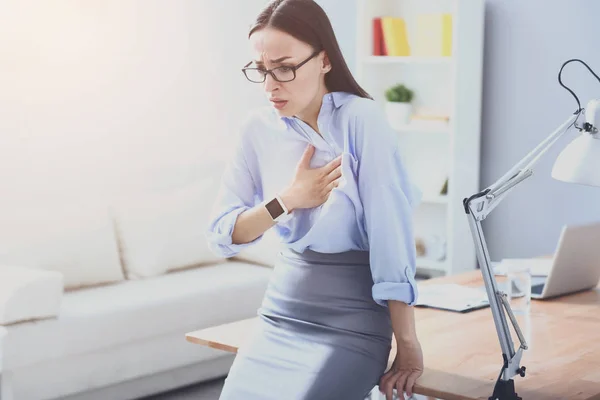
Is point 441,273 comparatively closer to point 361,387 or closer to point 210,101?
point 210,101

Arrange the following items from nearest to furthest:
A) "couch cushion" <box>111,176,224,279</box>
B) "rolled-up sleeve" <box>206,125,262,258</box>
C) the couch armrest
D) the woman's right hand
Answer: the woman's right hand → "rolled-up sleeve" <box>206,125,262,258</box> → the couch armrest → "couch cushion" <box>111,176,224,279</box>

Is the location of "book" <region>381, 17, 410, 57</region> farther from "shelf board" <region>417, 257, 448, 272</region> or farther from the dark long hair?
the dark long hair

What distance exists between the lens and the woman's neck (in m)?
1.97

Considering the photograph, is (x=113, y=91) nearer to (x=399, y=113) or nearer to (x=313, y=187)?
(x=399, y=113)

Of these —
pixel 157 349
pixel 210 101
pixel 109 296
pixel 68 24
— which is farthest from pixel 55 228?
pixel 210 101

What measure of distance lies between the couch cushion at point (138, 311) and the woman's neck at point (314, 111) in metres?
1.70

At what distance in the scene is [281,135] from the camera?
204 cm

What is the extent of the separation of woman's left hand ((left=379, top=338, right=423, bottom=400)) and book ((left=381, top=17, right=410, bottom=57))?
140 inches

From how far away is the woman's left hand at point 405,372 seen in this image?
187 centimetres

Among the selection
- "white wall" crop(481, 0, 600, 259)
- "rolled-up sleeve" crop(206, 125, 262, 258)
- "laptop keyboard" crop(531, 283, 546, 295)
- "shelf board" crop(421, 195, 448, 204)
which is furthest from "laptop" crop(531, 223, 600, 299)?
"shelf board" crop(421, 195, 448, 204)

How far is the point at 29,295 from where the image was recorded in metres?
3.28

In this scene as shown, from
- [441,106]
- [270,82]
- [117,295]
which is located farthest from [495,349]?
[441,106]

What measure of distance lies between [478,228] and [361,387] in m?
0.42

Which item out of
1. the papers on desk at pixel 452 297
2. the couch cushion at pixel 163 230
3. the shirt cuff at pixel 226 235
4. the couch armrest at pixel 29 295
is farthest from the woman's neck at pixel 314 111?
the couch cushion at pixel 163 230
